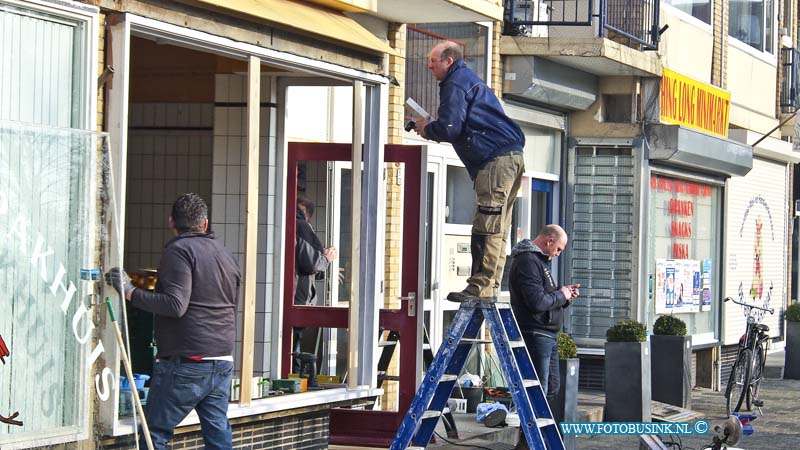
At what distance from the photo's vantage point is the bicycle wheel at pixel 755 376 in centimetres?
1589

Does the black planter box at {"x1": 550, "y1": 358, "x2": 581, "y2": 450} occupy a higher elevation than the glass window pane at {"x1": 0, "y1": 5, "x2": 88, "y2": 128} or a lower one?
lower

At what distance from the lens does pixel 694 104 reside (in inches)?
741

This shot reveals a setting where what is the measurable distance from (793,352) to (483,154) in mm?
13062

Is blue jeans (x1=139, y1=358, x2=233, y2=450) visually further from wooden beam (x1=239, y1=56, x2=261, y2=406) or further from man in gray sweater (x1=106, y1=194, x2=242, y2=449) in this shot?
wooden beam (x1=239, y1=56, x2=261, y2=406)

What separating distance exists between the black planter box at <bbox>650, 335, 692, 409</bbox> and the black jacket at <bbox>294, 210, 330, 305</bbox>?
556cm

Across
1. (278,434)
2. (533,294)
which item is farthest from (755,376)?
(278,434)

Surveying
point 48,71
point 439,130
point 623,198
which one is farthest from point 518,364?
point 623,198

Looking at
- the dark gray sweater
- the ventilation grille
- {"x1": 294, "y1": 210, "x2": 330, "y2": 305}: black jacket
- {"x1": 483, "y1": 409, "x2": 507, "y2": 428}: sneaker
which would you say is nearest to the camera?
the dark gray sweater

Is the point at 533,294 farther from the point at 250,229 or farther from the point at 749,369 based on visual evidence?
the point at 749,369

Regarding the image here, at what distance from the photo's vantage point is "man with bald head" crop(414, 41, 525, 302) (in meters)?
8.47

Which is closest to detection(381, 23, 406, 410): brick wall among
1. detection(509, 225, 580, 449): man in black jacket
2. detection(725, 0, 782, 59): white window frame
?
detection(509, 225, 580, 449): man in black jacket

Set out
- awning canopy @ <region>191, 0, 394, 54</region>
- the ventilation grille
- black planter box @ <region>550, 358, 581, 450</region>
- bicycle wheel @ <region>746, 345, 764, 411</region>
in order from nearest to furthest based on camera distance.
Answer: awning canopy @ <region>191, 0, 394, 54</region>
black planter box @ <region>550, 358, 581, 450</region>
bicycle wheel @ <region>746, 345, 764, 411</region>
the ventilation grille

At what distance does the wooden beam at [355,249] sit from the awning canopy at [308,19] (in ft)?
1.15

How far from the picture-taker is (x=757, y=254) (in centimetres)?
2300
